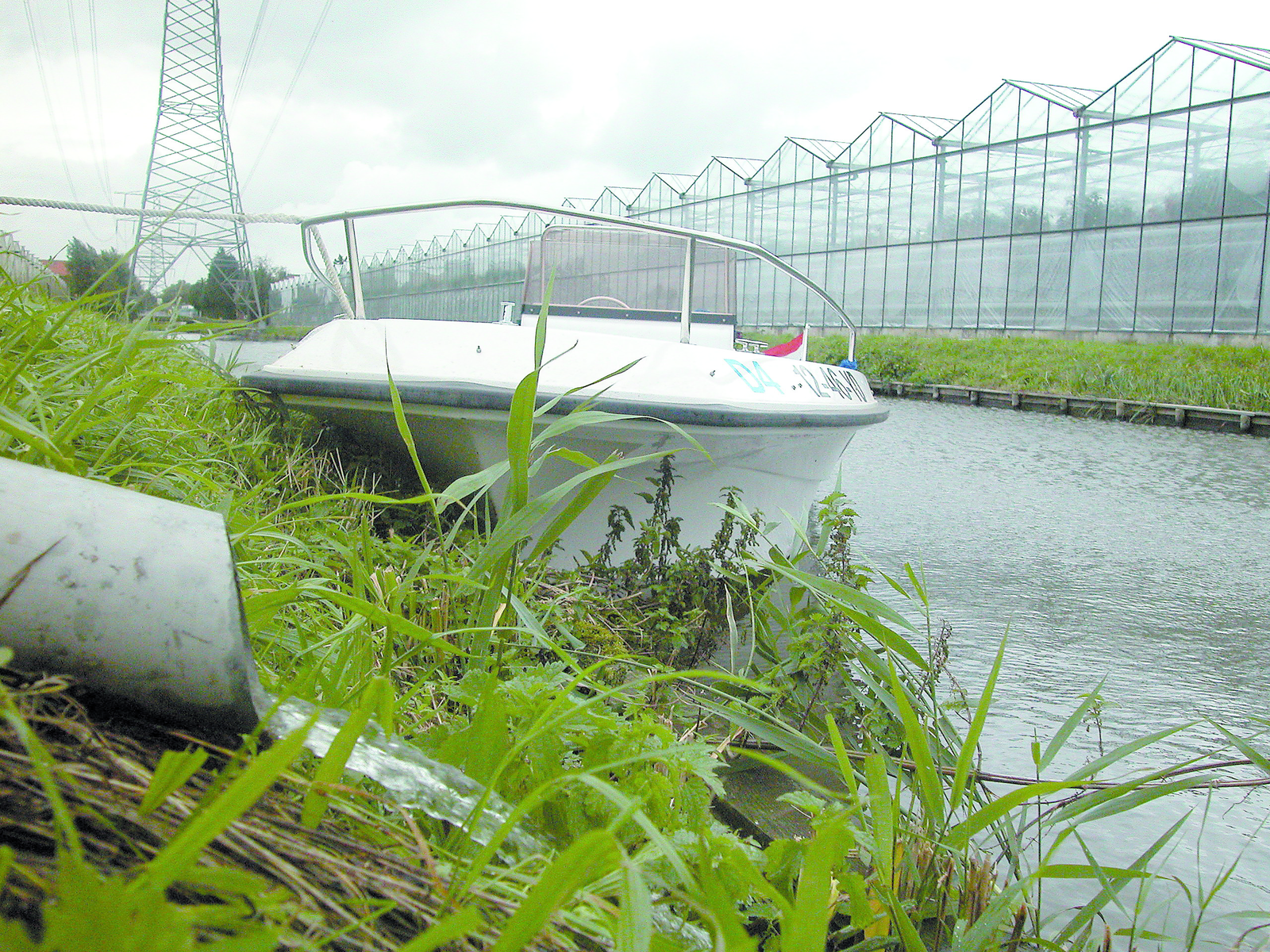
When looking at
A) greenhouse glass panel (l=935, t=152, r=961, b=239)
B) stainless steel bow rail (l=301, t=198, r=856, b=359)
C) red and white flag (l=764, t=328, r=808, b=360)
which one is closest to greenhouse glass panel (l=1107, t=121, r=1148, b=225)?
greenhouse glass panel (l=935, t=152, r=961, b=239)

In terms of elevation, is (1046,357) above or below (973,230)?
below

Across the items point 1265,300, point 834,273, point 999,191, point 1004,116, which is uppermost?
point 1004,116

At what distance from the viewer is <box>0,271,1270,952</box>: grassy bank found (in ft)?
2.15

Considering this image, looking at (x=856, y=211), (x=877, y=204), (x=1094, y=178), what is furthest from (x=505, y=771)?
(x=856, y=211)

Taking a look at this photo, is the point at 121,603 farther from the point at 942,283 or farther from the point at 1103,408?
the point at 942,283

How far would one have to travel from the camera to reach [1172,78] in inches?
682

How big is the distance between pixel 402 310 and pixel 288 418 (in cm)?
78

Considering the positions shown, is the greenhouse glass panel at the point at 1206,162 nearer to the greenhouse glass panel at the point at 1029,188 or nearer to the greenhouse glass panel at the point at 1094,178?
the greenhouse glass panel at the point at 1094,178

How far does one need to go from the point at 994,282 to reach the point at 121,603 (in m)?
22.3

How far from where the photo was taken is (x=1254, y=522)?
6.59m

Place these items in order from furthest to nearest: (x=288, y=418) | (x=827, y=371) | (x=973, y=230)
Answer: (x=973, y=230)
(x=827, y=371)
(x=288, y=418)

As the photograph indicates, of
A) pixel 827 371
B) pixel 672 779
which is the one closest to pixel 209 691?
pixel 672 779

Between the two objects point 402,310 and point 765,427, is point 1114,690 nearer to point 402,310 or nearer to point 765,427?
point 765,427

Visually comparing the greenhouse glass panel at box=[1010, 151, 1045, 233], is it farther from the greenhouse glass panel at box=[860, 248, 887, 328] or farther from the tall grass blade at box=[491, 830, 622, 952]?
the tall grass blade at box=[491, 830, 622, 952]
